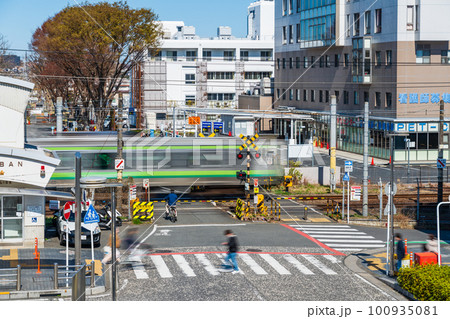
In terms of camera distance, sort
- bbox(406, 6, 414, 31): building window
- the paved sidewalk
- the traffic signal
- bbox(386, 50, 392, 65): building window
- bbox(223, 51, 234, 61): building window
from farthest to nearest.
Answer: bbox(223, 51, 234, 61): building window < bbox(386, 50, 392, 65): building window < bbox(406, 6, 414, 31): building window < the traffic signal < the paved sidewalk

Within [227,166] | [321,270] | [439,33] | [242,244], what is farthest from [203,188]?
[439,33]

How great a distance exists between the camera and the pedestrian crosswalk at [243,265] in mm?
22344

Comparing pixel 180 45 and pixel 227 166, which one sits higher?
pixel 180 45

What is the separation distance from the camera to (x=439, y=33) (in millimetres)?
55125

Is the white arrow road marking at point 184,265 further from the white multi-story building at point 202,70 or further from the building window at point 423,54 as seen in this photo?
the white multi-story building at point 202,70

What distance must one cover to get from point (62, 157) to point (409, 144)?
2992 cm

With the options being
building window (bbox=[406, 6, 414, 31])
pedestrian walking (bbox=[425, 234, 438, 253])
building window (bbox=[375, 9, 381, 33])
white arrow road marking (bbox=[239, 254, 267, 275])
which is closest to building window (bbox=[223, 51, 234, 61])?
building window (bbox=[375, 9, 381, 33])

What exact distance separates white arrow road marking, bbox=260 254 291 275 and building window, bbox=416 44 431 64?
35.9 metres

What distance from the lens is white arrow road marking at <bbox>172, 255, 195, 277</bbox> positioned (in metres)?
22.2

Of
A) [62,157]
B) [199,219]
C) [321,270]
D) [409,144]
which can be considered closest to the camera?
[321,270]

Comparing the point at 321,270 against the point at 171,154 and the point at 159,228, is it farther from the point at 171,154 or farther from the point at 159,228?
the point at 171,154

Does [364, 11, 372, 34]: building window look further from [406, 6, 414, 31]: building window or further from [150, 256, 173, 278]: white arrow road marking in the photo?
[150, 256, 173, 278]: white arrow road marking

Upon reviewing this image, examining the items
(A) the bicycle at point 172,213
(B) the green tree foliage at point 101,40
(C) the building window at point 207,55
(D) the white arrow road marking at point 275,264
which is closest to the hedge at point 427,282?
(D) the white arrow road marking at point 275,264

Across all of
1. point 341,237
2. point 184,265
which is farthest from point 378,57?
point 184,265
